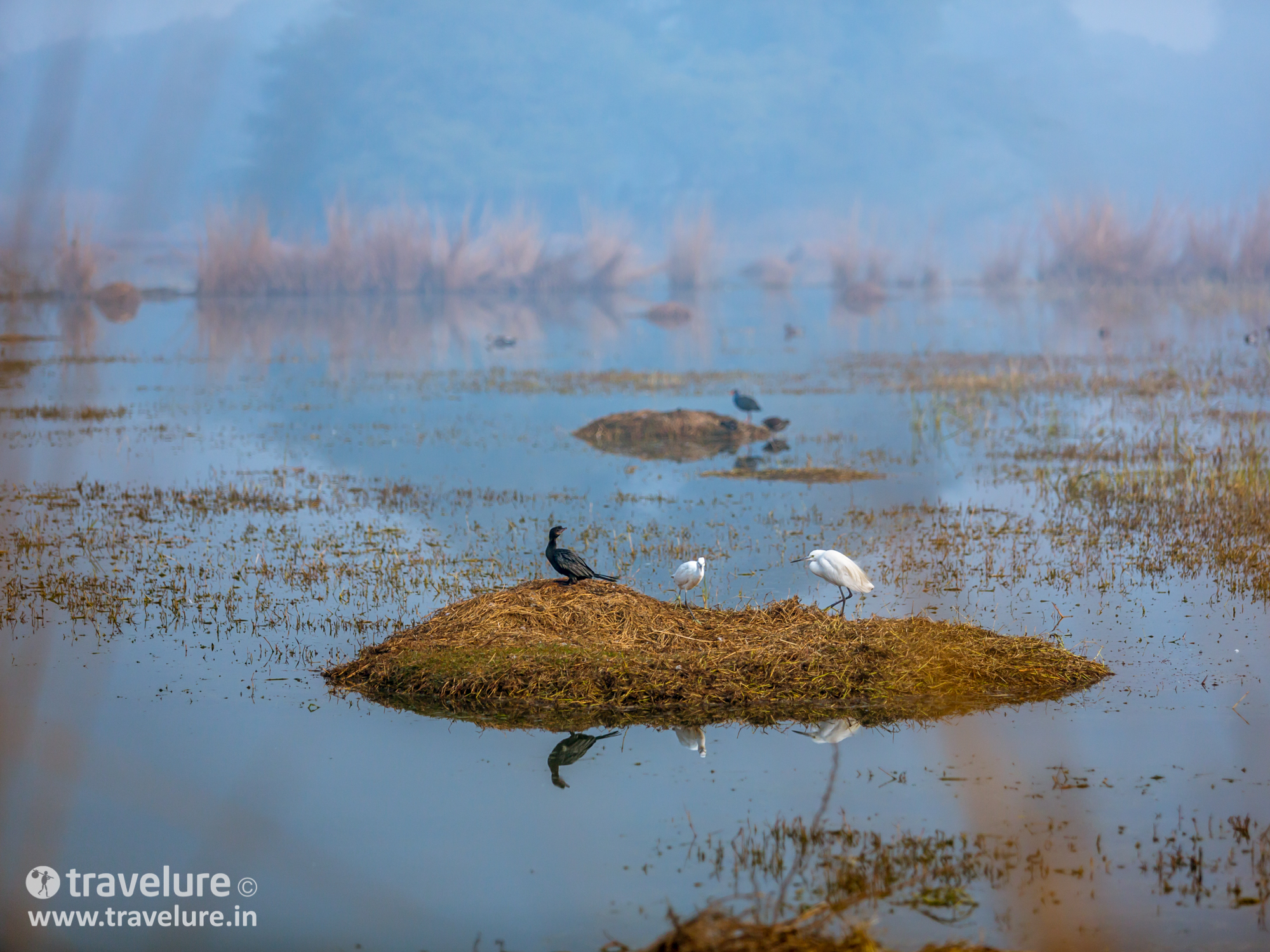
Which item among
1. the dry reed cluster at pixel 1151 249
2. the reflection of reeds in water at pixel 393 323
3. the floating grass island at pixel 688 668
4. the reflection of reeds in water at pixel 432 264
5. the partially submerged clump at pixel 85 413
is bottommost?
the floating grass island at pixel 688 668

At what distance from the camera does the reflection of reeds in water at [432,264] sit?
2222 inches

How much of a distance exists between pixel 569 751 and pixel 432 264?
2167 inches

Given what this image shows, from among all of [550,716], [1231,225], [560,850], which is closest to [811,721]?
[550,716]

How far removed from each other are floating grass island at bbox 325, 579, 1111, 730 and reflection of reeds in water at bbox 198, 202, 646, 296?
47.2m

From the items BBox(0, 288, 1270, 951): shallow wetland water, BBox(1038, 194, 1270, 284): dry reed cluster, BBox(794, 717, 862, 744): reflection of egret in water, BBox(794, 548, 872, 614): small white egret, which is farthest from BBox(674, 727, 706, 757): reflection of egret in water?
BBox(1038, 194, 1270, 284): dry reed cluster

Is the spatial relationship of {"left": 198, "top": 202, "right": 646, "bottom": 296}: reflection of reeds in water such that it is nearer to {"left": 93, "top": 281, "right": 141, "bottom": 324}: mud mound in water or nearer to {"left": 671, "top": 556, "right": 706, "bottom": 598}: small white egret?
{"left": 93, "top": 281, "right": 141, "bottom": 324}: mud mound in water

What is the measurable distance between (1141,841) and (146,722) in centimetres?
559

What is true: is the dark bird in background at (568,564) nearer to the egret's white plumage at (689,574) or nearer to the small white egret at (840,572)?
the egret's white plumage at (689,574)

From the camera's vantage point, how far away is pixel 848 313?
1948 inches

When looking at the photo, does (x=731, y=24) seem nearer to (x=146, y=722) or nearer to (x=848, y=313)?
(x=848, y=313)

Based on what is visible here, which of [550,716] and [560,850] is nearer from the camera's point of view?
[560,850]

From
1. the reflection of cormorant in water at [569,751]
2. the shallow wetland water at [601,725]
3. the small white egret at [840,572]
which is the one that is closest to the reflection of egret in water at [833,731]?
the shallow wetland water at [601,725]

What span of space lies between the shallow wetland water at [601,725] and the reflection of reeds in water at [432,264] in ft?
114

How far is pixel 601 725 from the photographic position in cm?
718
